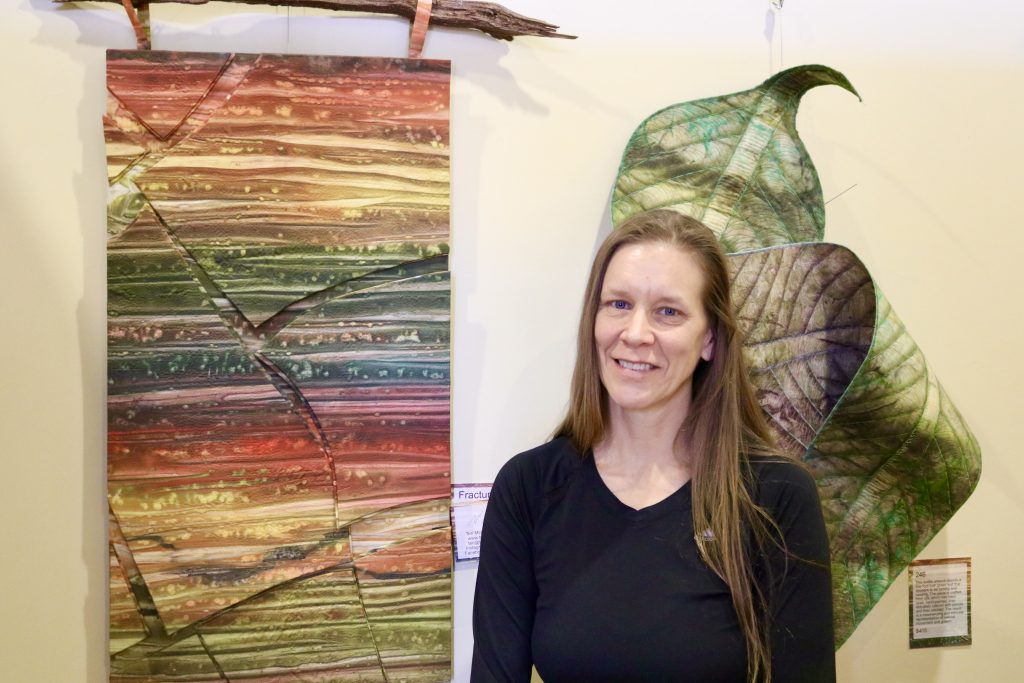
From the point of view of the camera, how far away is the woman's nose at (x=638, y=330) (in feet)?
3.93

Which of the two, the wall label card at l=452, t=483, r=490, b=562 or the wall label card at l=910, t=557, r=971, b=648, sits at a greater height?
the wall label card at l=452, t=483, r=490, b=562

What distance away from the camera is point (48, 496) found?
1.47 meters

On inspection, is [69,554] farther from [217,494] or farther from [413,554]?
[413,554]

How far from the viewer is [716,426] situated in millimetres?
1246

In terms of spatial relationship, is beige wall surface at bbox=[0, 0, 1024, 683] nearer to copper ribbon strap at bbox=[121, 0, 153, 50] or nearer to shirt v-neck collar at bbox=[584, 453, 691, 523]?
copper ribbon strap at bbox=[121, 0, 153, 50]

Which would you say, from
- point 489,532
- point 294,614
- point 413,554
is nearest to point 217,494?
point 294,614

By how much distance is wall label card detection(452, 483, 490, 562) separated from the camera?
1.54 meters

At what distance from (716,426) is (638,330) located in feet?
0.64

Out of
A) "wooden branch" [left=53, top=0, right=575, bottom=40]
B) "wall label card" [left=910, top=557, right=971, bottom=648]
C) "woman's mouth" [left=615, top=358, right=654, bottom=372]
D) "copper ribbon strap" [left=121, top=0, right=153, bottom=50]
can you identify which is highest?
"wooden branch" [left=53, top=0, right=575, bottom=40]

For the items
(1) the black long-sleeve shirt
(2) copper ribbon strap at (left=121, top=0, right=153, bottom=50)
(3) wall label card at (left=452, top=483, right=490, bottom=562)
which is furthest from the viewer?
(3) wall label card at (left=452, top=483, right=490, bottom=562)

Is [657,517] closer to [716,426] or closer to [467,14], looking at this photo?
[716,426]

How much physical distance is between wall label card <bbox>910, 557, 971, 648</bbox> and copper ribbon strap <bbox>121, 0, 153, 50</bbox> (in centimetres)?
177

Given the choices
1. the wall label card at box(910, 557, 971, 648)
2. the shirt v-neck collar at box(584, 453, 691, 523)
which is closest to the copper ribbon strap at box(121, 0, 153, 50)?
the shirt v-neck collar at box(584, 453, 691, 523)

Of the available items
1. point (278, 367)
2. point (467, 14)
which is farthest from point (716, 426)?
point (467, 14)
